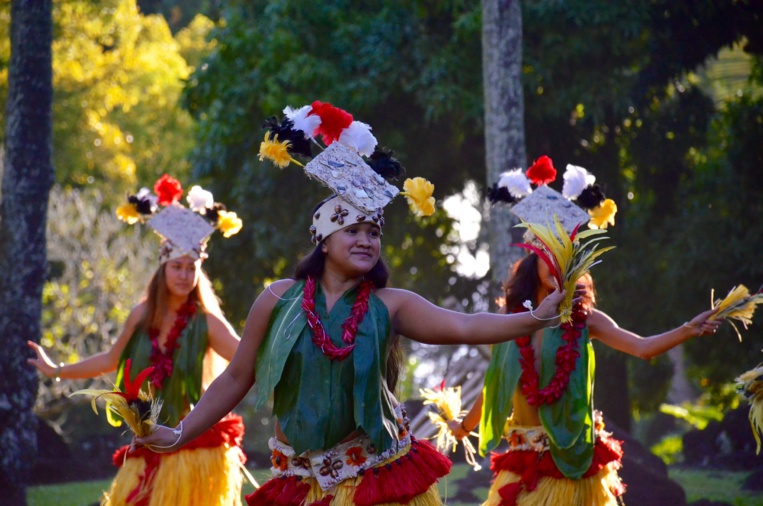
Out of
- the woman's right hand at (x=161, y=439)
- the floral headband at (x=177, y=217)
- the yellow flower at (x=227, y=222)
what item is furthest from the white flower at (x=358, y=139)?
the yellow flower at (x=227, y=222)

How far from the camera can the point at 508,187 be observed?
5.40 meters

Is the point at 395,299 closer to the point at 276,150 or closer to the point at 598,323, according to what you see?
the point at 276,150

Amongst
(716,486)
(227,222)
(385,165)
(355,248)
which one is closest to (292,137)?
(385,165)

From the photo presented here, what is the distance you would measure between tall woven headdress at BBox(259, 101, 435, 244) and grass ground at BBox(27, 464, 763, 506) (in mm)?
3947

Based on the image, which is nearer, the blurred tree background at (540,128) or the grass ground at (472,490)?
the grass ground at (472,490)

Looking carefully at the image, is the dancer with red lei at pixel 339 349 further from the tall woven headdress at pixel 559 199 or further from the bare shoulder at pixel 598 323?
the tall woven headdress at pixel 559 199

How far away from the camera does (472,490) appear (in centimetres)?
766

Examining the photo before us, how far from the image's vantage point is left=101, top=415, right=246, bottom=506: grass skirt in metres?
4.96

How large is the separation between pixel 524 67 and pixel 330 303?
665 centimetres

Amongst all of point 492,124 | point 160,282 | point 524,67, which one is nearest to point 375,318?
point 160,282

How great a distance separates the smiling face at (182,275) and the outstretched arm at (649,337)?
211cm

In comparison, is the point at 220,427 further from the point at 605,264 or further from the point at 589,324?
the point at 605,264

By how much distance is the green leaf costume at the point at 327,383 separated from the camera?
11.0 ft

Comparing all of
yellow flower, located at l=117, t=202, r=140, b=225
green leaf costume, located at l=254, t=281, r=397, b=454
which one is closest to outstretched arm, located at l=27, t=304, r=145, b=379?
yellow flower, located at l=117, t=202, r=140, b=225
